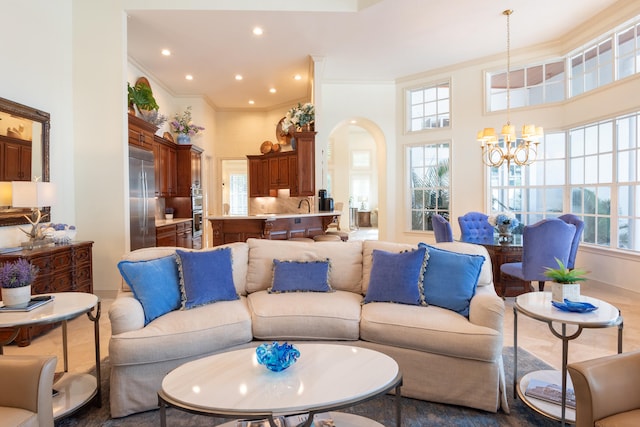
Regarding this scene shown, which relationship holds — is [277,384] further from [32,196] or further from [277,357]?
[32,196]

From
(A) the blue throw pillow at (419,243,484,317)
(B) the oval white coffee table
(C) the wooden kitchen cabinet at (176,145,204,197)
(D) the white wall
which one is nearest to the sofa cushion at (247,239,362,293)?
(A) the blue throw pillow at (419,243,484,317)

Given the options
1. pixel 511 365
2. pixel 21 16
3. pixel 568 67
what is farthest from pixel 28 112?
pixel 568 67

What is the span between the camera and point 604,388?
5.27 feet

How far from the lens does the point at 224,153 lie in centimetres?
1013

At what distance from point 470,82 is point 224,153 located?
5.92 meters

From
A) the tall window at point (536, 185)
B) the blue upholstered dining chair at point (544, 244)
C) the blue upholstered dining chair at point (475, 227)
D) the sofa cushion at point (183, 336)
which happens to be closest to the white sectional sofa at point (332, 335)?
Result: the sofa cushion at point (183, 336)

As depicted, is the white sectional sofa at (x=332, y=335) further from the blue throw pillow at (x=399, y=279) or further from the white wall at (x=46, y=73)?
the white wall at (x=46, y=73)

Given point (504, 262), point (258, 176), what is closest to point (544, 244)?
point (504, 262)

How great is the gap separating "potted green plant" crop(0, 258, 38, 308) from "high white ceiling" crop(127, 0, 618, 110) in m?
4.09

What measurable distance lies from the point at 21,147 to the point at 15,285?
2342 mm

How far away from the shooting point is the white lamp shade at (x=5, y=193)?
3752 millimetres

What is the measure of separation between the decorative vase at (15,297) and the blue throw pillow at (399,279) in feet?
7.12

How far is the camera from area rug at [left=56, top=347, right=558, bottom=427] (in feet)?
7.52

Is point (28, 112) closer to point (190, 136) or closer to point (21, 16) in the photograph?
point (21, 16)
